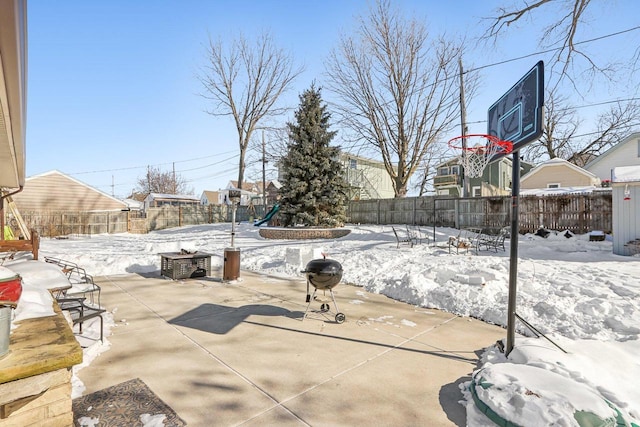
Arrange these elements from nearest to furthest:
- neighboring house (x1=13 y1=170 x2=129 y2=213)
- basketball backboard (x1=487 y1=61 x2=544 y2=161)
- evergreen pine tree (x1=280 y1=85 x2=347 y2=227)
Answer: basketball backboard (x1=487 y1=61 x2=544 y2=161), evergreen pine tree (x1=280 y1=85 x2=347 y2=227), neighboring house (x1=13 y1=170 x2=129 y2=213)

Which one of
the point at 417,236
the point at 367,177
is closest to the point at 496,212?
the point at 417,236

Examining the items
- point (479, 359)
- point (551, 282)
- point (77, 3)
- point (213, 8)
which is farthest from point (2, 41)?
point (213, 8)

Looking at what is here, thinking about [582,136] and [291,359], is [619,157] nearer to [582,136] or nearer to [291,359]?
[582,136]

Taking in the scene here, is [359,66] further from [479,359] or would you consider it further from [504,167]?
[479,359]

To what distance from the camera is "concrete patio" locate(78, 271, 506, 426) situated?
269 centimetres

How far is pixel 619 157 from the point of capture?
851 inches

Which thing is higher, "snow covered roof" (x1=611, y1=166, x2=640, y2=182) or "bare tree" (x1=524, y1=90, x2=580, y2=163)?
"bare tree" (x1=524, y1=90, x2=580, y2=163)

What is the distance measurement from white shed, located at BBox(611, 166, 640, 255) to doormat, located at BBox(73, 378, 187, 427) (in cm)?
1254

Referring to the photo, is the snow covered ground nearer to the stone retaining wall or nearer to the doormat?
the doormat

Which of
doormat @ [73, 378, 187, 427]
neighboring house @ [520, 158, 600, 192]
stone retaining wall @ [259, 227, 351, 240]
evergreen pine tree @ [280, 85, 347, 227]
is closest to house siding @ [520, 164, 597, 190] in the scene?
neighboring house @ [520, 158, 600, 192]

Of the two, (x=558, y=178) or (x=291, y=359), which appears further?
(x=558, y=178)

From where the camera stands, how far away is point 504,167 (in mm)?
28906

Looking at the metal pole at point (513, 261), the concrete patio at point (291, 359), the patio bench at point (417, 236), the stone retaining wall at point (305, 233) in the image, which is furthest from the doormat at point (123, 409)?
the stone retaining wall at point (305, 233)

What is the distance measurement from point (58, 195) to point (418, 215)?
87.5ft
